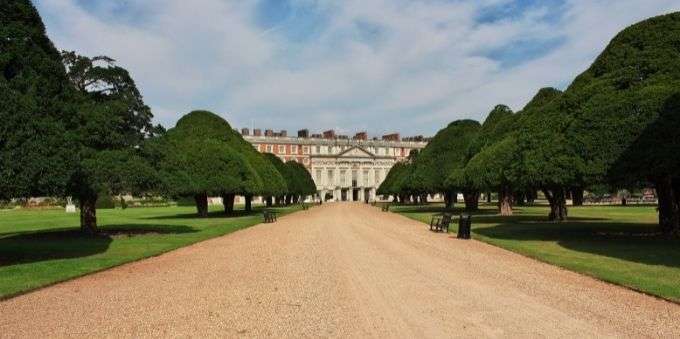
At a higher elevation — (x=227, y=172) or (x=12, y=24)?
(x=12, y=24)

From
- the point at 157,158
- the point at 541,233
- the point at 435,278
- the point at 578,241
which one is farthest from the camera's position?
the point at 157,158

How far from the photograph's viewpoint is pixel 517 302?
11.3 metres

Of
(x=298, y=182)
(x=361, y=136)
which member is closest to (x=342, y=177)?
(x=361, y=136)

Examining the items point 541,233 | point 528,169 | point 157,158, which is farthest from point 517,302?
point 157,158

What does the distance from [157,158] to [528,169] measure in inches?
685

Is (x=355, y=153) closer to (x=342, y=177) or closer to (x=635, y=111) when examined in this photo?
(x=342, y=177)

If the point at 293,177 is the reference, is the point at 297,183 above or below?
below

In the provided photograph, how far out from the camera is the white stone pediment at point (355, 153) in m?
158

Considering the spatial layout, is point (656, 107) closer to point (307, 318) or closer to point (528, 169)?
point (528, 169)

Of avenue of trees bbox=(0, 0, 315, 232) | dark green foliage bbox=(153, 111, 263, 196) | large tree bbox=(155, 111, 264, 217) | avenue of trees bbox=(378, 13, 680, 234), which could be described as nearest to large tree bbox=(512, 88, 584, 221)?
avenue of trees bbox=(378, 13, 680, 234)

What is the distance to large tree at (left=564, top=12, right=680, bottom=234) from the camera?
21.7m

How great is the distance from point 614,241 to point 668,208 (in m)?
3.44

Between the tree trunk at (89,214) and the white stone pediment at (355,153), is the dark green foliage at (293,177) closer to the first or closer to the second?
the white stone pediment at (355,153)

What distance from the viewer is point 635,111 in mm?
23125
